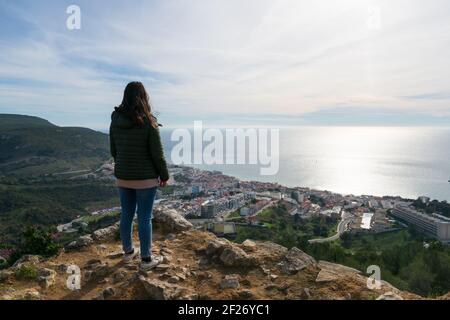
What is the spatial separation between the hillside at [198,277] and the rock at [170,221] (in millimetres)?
776

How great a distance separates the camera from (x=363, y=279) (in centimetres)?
390

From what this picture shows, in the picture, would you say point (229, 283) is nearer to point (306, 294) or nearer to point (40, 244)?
point (306, 294)

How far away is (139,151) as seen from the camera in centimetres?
365

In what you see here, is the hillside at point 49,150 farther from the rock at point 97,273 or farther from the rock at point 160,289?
the rock at point 160,289

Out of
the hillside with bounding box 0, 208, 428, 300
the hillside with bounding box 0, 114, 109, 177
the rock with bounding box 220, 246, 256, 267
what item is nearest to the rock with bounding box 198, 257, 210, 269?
the hillside with bounding box 0, 208, 428, 300

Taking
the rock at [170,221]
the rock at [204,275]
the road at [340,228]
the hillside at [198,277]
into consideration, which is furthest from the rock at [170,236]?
the road at [340,228]

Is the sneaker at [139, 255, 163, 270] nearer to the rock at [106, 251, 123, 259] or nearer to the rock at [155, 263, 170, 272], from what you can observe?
the rock at [155, 263, 170, 272]

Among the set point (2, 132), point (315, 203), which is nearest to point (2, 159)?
point (2, 132)

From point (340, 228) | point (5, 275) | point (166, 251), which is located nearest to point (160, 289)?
point (166, 251)

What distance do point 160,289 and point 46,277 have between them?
160 cm

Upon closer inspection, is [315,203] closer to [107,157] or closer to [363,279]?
[363,279]

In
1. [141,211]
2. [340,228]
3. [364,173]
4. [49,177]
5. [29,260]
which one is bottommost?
[340,228]
